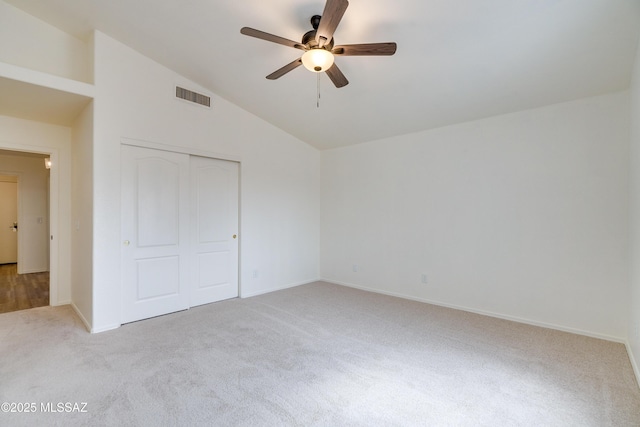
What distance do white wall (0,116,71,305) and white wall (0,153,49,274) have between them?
292 cm

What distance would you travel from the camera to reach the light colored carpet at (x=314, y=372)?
6.31 ft

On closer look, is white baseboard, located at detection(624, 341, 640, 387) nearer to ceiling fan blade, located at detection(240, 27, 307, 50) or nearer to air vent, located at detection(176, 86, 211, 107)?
ceiling fan blade, located at detection(240, 27, 307, 50)

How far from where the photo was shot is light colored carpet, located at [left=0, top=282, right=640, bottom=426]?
75.7 inches

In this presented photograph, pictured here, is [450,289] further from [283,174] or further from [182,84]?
[182,84]

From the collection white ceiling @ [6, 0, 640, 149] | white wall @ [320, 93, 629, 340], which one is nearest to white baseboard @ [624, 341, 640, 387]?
white wall @ [320, 93, 629, 340]

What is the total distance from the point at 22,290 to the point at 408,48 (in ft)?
22.0

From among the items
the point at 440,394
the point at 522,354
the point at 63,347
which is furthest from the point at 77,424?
the point at 522,354

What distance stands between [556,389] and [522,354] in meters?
0.58

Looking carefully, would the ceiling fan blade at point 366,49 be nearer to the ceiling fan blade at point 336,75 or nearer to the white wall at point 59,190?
the ceiling fan blade at point 336,75

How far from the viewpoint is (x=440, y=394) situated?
215 cm

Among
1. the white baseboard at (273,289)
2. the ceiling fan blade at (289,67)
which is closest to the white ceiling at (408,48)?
the ceiling fan blade at (289,67)

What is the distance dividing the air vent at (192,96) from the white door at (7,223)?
672cm

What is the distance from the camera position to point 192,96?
4.02 m

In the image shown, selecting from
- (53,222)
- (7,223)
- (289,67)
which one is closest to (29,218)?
(7,223)
